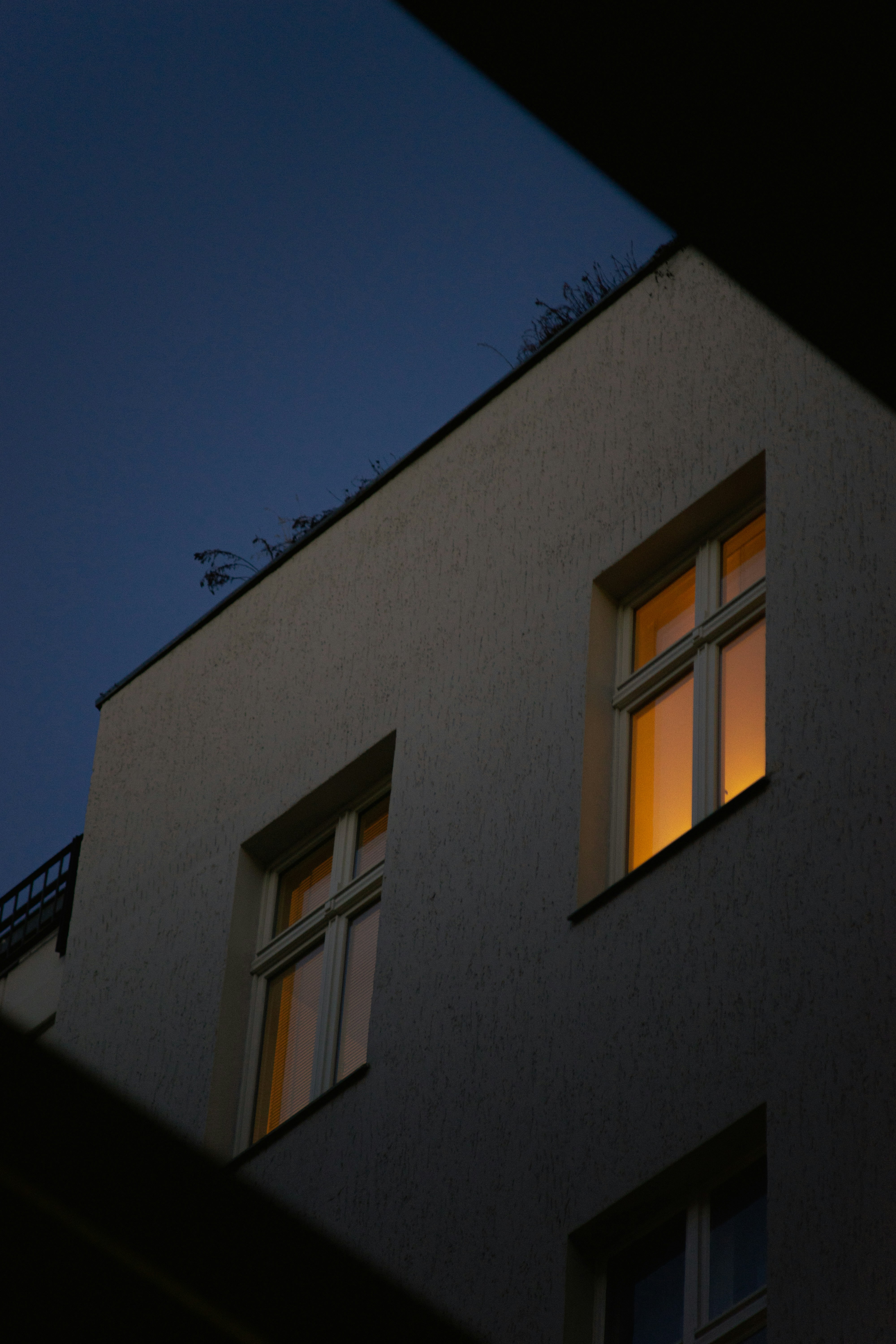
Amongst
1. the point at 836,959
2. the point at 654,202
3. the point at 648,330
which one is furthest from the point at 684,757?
the point at 654,202

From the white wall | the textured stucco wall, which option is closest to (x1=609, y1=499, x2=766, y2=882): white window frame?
the textured stucco wall

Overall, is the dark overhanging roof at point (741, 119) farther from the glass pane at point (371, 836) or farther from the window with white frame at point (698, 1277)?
the glass pane at point (371, 836)

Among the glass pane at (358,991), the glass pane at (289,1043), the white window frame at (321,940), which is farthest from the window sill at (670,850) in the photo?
the glass pane at (289,1043)

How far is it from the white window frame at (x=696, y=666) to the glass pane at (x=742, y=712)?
0.03m

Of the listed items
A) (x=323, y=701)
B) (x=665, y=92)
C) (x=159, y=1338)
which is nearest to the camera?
(x=159, y=1338)

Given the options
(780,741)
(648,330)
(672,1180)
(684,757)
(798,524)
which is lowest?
→ (672,1180)

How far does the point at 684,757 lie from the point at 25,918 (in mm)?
6385

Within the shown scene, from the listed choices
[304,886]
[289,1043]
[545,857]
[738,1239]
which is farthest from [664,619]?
[738,1239]

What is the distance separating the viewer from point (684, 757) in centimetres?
751

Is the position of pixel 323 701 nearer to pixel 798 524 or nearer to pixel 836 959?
pixel 798 524

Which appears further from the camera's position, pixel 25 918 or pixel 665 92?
pixel 25 918

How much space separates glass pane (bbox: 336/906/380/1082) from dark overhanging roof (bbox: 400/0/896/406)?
21.4 feet

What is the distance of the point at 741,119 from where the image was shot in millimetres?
1847

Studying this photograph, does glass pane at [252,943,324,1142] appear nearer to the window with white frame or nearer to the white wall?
the white wall
